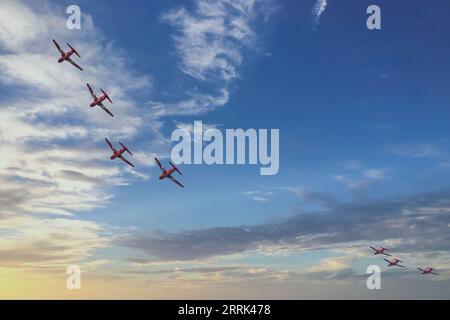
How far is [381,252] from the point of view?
199m
